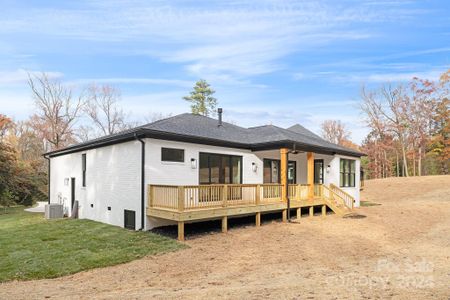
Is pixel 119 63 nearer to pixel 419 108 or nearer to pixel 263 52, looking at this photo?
pixel 263 52

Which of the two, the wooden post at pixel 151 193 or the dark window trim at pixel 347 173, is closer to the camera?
the wooden post at pixel 151 193

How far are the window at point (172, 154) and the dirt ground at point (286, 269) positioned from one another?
10.0ft

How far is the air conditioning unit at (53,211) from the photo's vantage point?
15.1 metres

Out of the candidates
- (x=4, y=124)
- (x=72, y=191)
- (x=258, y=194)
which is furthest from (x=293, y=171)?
(x=4, y=124)

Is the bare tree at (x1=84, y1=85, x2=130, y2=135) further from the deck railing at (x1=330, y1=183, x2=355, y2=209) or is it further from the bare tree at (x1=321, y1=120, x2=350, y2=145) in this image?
the bare tree at (x1=321, y1=120, x2=350, y2=145)

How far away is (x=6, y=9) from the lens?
43.2 feet

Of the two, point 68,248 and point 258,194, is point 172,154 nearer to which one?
point 258,194

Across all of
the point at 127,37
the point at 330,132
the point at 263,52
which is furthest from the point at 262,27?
the point at 330,132

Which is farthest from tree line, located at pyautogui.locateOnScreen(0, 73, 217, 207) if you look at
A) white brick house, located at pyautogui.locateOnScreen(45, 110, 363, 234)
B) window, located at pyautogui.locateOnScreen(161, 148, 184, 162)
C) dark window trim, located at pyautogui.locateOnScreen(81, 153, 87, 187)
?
window, located at pyautogui.locateOnScreen(161, 148, 184, 162)

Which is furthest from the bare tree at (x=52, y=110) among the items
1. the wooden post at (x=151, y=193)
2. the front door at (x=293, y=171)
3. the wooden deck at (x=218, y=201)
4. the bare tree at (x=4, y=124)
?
the wooden deck at (x=218, y=201)

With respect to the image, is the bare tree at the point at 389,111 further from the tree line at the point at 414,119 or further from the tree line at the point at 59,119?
the tree line at the point at 59,119

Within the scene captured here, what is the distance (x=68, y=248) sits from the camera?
8.88m

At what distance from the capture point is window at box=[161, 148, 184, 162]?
11.4m

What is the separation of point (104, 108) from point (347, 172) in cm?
2983
